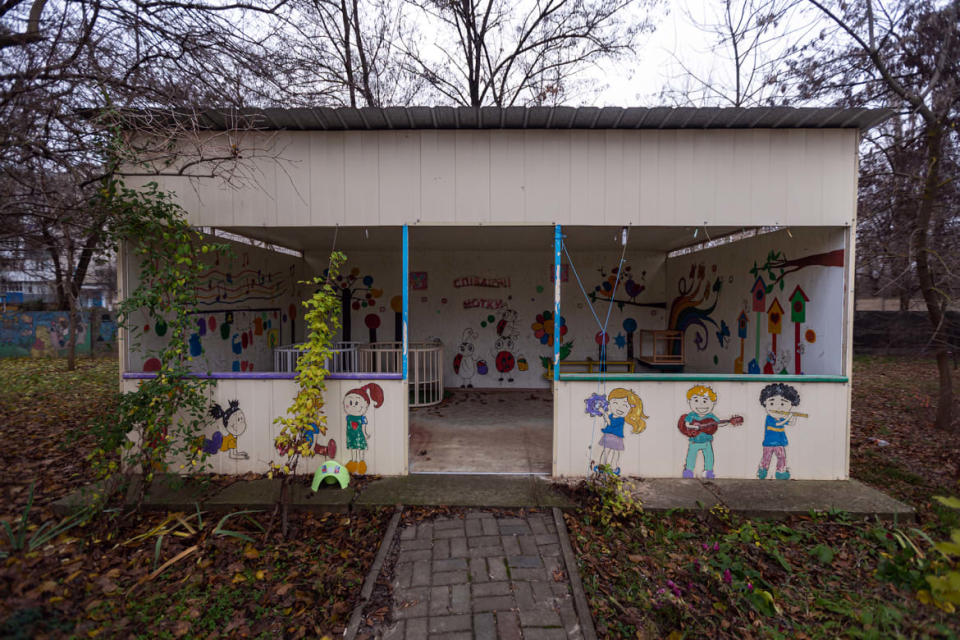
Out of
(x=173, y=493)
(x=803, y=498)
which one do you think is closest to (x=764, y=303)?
(x=803, y=498)

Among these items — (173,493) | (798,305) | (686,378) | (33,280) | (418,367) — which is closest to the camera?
(173,493)

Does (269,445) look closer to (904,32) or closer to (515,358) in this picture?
(515,358)

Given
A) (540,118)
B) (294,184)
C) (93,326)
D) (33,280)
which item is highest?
(540,118)

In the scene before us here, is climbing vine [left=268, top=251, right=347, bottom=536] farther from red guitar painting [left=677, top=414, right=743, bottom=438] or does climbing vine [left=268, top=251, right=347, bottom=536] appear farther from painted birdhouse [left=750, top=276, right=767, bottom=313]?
A: painted birdhouse [left=750, top=276, right=767, bottom=313]

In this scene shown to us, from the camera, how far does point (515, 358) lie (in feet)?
27.1

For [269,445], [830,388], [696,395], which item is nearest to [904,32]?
[830,388]

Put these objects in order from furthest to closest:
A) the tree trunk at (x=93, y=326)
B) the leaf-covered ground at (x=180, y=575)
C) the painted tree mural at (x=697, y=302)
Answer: the tree trunk at (x=93, y=326), the painted tree mural at (x=697, y=302), the leaf-covered ground at (x=180, y=575)

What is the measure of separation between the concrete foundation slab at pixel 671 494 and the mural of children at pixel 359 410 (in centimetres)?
247

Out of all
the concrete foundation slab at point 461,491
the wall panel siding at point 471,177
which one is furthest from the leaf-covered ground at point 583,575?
the wall panel siding at point 471,177

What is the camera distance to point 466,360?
8.27 metres

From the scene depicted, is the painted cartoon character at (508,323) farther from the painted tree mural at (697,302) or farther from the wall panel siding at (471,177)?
the wall panel siding at (471,177)

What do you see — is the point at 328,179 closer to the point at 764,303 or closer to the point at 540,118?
the point at 540,118

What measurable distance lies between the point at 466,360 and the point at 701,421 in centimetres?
490

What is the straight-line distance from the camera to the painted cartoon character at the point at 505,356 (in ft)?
27.0
